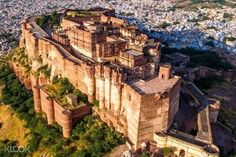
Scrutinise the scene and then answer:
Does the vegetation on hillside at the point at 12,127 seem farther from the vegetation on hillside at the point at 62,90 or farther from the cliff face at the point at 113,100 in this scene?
the vegetation on hillside at the point at 62,90

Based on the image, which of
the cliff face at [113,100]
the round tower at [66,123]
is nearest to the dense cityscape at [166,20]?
the cliff face at [113,100]

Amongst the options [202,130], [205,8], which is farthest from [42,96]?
[205,8]

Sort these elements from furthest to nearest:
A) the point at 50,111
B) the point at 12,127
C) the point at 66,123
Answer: the point at 12,127 → the point at 50,111 → the point at 66,123

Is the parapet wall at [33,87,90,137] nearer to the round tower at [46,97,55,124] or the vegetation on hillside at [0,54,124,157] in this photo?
the round tower at [46,97,55,124]

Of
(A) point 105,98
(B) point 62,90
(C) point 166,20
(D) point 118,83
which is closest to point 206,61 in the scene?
(B) point 62,90

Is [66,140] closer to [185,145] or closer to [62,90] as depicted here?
[62,90]

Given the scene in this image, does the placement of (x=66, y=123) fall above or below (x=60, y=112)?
below

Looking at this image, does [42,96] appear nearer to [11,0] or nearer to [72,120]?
[72,120]
